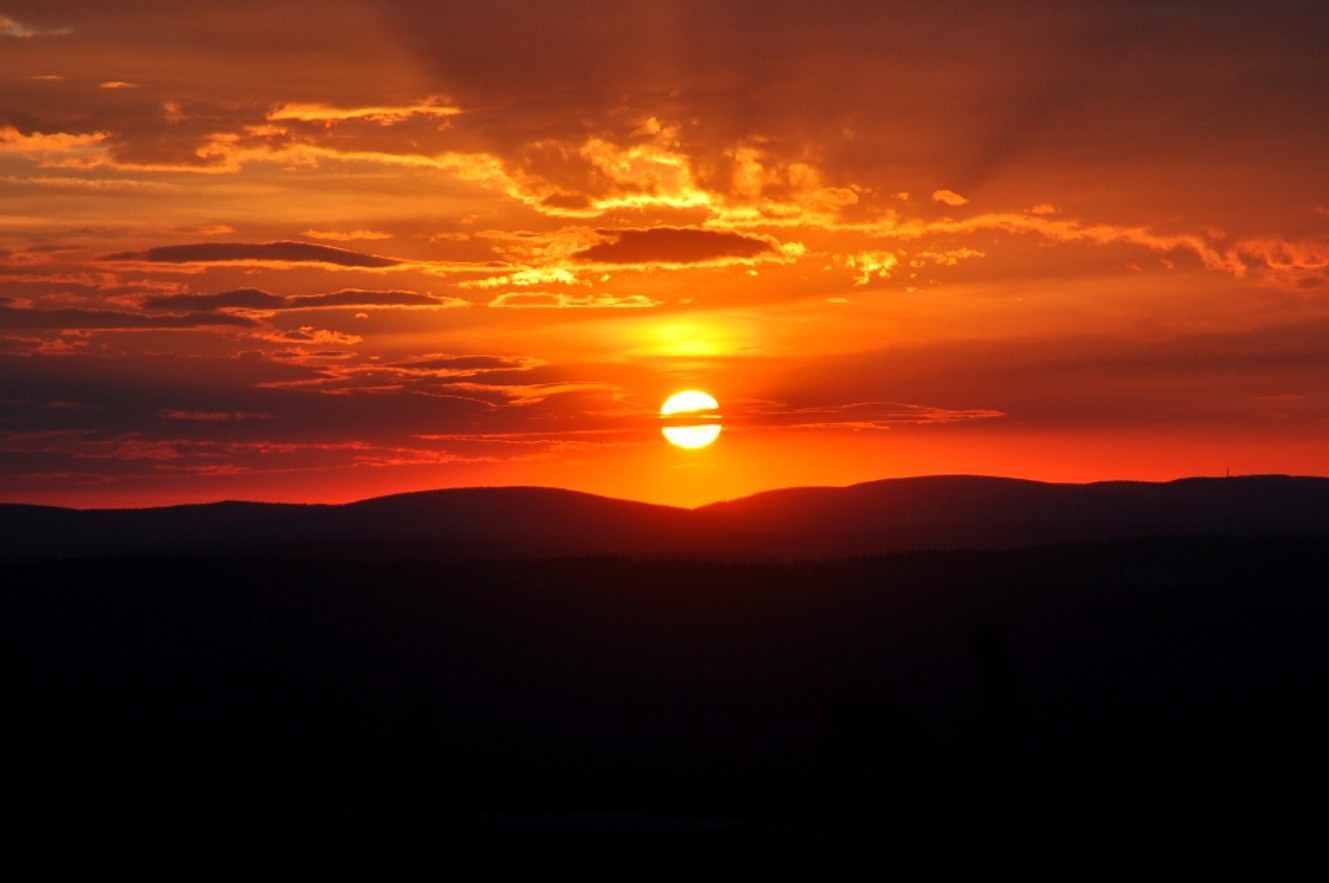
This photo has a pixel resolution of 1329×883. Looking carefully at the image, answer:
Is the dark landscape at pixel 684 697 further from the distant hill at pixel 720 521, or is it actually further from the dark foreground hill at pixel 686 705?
the distant hill at pixel 720 521

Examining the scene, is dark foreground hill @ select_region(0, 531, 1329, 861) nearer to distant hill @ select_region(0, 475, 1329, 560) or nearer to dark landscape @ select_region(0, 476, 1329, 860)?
dark landscape @ select_region(0, 476, 1329, 860)

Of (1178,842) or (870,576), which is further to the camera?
(870,576)

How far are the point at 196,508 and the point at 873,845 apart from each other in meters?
149

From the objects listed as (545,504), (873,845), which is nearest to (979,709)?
(873,845)

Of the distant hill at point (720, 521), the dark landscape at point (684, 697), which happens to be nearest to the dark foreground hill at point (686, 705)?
the dark landscape at point (684, 697)

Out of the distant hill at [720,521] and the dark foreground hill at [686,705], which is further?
the distant hill at [720,521]

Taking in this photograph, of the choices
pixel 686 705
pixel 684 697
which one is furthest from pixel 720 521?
pixel 686 705

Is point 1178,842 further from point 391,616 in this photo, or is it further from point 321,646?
point 391,616

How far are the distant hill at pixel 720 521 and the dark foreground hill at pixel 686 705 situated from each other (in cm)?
3670

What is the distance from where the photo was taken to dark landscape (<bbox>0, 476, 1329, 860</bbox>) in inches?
644

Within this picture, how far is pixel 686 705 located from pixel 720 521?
326 feet

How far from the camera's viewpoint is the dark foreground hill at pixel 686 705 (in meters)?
15.6

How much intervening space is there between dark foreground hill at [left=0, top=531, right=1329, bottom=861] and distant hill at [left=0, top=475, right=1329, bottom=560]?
36700mm

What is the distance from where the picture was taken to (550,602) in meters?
68.3
